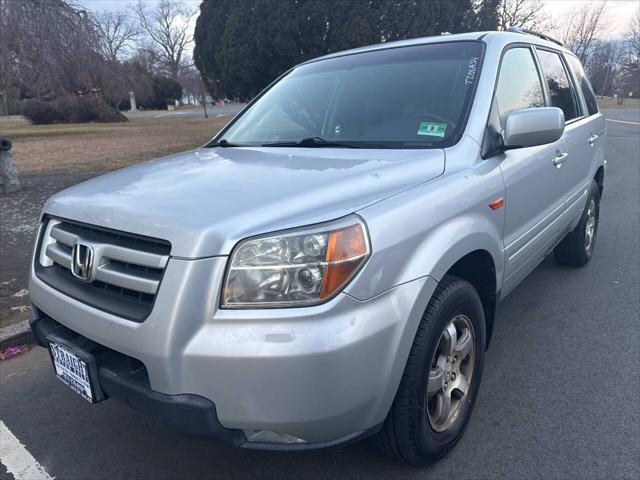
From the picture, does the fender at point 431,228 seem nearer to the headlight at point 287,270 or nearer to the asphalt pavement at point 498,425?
the headlight at point 287,270

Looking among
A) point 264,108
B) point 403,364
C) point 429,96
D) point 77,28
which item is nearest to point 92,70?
point 77,28

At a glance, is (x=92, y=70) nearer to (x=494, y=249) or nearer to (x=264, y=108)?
(x=264, y=108)

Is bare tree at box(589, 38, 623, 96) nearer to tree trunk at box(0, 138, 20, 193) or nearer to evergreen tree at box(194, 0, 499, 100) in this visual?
evergreen tree at box(194, 0, 499, 100)

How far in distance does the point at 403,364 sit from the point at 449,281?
0.48 m

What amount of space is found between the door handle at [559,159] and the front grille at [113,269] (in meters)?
2.65

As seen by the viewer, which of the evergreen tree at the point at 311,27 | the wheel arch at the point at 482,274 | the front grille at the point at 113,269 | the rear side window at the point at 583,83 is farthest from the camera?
the evergreen tree at the point at 311,27

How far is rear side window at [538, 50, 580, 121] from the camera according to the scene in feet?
11.9

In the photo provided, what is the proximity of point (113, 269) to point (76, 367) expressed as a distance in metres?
0.45

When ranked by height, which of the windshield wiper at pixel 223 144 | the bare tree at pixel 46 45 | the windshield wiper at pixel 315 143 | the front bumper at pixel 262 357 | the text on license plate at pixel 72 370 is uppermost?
the bare tree at pixel 46 45

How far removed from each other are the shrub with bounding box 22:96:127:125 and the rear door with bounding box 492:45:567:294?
104 ft

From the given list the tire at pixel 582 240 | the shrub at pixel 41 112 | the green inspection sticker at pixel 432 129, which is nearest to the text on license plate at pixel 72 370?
the green inspection sticker at pixel 432 129

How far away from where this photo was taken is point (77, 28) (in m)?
15.3

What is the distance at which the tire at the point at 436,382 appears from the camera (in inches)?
78.7

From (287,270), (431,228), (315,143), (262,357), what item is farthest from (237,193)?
(315,143)
